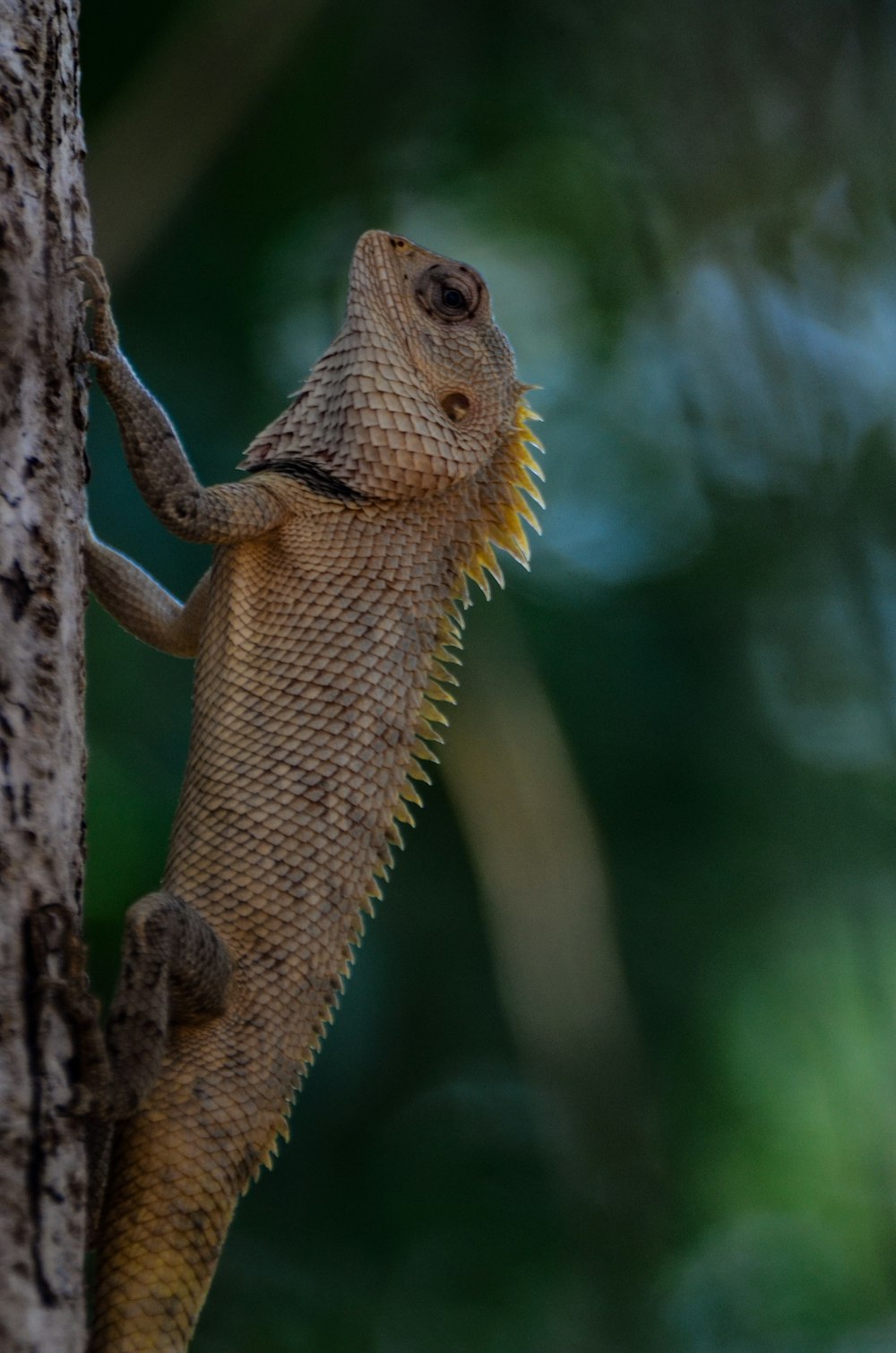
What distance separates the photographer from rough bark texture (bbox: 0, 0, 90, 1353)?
1.46 metres

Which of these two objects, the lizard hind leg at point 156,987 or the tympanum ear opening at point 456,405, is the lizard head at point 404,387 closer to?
the tympanum ear opening at point 456,405

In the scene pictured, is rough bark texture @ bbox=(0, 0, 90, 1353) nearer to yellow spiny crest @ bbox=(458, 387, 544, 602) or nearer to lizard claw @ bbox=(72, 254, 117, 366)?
lizard claw @ bbox=(72, 254, 117, 366)

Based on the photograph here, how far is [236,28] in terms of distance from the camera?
17.1 ft

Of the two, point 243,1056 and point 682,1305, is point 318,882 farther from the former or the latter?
point 682,1305

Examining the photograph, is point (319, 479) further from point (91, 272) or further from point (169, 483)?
point (91, 272)

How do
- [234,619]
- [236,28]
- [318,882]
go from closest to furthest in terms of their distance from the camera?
[318,882]
[234,619]
[236,28]

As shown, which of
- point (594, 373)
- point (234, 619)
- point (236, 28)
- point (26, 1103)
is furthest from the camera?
point (594, 373)

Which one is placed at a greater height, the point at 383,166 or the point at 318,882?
the point at 383,166

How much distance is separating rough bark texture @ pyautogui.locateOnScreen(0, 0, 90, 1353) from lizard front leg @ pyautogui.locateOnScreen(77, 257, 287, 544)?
48 cm

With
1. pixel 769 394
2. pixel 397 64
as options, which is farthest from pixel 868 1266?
pixel 397 64

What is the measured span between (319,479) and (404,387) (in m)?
0.29

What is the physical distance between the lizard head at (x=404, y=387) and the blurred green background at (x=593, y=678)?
67.6 inches

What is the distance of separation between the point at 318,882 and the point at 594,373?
4.07 meters

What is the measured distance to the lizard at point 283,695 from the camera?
2.22 meters
